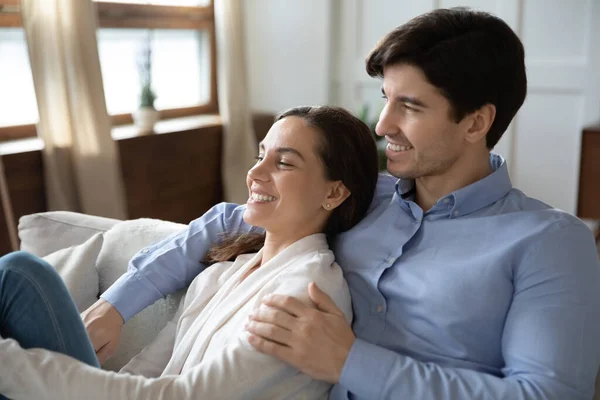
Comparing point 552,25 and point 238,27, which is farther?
point 238,27

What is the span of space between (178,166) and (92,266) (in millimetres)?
2241

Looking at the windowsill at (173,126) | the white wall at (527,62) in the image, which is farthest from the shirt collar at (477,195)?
the white wall at (527,62)

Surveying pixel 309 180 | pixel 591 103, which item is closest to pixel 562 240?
pixel 309 180

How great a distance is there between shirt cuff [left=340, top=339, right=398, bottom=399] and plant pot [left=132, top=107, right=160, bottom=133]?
2.79 meters

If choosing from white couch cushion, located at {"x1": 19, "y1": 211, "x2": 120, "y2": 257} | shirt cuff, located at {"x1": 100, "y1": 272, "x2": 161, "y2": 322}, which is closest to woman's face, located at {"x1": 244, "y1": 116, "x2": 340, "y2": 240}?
shirt cuff, located at {"x1": 100, "y1": 272, "x2": 161, "y2": 322}

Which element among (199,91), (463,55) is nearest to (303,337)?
(463,55)

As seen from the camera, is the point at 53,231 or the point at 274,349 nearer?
the point at 274,349

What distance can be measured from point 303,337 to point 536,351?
1.27ft

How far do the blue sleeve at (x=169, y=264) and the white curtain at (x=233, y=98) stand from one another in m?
2.61

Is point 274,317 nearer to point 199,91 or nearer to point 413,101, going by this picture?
point 413,101

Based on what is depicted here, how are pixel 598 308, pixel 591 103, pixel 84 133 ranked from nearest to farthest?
pixel 598 308, pixel 84 133, pixel 591 103

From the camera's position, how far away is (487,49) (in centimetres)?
134

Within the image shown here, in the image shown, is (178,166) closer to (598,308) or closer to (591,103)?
(591,103)

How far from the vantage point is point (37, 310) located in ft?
3.89
